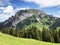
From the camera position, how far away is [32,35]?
373 feet

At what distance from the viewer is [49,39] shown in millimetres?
109562

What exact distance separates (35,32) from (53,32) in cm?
1302

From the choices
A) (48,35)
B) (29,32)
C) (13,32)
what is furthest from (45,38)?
(13,32)

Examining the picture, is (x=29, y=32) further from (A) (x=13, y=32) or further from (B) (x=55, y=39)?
(B) (x=55, y=39)

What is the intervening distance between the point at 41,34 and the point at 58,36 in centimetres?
1185

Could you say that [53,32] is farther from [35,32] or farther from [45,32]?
[35,32]

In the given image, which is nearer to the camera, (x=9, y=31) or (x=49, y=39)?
(x=49, y=39)

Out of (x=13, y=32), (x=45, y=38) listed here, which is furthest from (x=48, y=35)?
(x=13, y=32)

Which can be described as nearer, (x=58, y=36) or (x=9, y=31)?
(x=58, y=36)

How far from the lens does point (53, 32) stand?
11588 cm

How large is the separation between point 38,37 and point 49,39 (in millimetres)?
7661

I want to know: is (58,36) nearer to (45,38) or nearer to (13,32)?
(45,38)

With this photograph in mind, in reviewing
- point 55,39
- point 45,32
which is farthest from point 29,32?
point 55,39

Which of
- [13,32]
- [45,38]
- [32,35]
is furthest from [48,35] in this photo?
[13,32]
